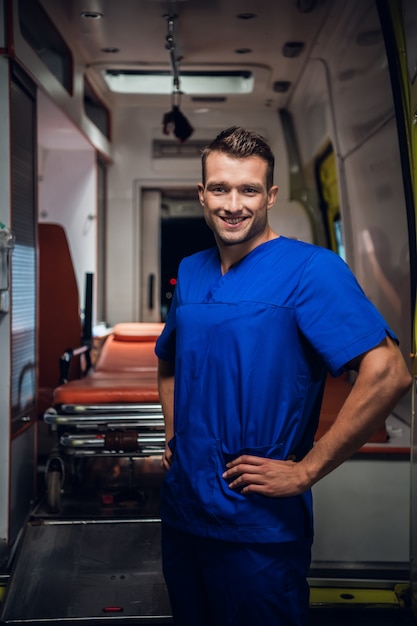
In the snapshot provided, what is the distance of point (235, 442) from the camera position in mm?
1775

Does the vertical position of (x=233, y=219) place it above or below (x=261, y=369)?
above

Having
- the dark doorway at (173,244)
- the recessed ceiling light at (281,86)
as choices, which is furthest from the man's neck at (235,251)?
the dark doorway at (173,244)

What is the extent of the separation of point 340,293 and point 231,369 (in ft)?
1.05

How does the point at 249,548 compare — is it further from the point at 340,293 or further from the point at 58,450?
the point at 58,450

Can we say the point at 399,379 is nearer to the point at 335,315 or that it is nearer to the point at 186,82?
the point at 335,315

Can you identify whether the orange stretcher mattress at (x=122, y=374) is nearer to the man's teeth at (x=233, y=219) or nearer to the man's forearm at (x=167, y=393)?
the man's forearm at (x=167, y=393)

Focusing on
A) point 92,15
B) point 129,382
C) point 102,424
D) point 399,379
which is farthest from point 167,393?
point 92,15

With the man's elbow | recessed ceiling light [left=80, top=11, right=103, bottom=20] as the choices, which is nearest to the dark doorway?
recessed ceiling light [left=80, top=11, right=103, bottom=20]

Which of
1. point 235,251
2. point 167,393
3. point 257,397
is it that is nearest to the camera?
point 257,397

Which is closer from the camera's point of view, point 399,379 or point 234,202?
point 399,379

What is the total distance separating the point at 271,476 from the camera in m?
1.72

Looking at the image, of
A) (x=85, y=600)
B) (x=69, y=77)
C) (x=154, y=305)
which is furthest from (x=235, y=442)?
(x=154, y=305)

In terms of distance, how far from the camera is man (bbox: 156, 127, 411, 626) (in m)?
1.71

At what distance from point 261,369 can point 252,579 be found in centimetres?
51
